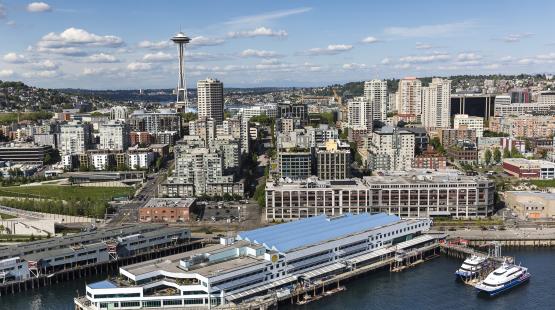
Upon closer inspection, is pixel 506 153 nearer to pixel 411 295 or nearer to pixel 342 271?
pixel 342 271

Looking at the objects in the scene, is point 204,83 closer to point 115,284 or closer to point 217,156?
point 217,156

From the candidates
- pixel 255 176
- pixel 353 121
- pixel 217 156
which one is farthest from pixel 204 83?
pixel 217 156

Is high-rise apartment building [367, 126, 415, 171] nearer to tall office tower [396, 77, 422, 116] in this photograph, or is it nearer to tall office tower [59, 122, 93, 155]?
tall office tower [59, 122, 93, 155]

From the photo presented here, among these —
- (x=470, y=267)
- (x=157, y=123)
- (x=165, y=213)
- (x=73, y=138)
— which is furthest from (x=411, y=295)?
(x=157, y=123)

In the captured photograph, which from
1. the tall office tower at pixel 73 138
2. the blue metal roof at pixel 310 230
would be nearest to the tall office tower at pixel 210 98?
the tall office tower at pixel 73 138

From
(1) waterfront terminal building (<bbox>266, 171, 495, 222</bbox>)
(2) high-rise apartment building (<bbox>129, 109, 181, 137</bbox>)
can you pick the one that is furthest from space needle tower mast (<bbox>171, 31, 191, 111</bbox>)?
(1) waterfront terminal building (<bbox>266, 171, 495, 222</bbox>)

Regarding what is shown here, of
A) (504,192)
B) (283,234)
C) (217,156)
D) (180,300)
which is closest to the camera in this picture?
(180,300)
